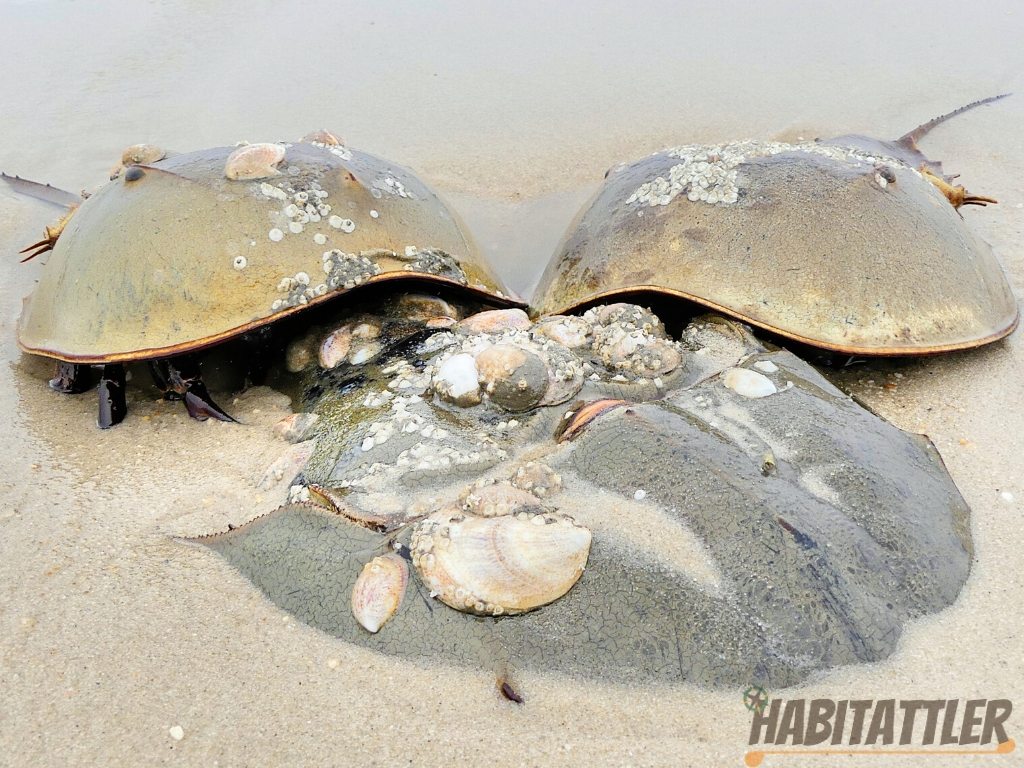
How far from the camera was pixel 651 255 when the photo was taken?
9.03 feet

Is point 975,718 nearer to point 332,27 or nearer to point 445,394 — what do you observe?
point 445,394

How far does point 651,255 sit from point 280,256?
1.31m

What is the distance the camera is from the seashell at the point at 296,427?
7.74 ft

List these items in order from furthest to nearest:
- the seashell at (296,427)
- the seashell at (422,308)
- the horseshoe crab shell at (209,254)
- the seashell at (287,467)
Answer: the seashell at (422,308) → the horseshoe crab shell at (209,254) → the seashell at (296,427) → the seashell at (287,467)

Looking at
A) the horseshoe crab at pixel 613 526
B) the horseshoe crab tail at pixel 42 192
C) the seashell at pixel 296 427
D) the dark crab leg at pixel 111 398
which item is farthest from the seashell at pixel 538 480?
the horseshoe crab tail at pixel 42 192

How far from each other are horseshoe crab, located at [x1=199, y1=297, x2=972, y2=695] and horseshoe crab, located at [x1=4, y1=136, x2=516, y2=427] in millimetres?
622

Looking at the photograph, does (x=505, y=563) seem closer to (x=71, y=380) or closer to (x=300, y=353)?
(x=300, y=353)

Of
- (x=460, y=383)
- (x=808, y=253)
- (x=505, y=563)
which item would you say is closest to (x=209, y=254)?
(x=460, y=383)

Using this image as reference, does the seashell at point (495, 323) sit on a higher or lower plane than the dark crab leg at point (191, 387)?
higher

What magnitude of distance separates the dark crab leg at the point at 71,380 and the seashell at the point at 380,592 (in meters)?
1.74

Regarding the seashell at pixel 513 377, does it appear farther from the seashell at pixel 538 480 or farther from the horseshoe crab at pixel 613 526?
the seashell at pixel 538 480

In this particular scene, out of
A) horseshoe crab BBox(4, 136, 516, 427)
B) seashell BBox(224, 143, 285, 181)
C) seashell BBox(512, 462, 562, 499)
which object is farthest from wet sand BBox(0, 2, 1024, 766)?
seashell BBox(224, 143, 285, 181)

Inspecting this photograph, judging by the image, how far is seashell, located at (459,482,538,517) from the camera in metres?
1.66

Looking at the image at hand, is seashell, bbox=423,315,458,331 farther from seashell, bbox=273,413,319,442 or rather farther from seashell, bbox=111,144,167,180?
seashell, bbox=111,144,167,180
